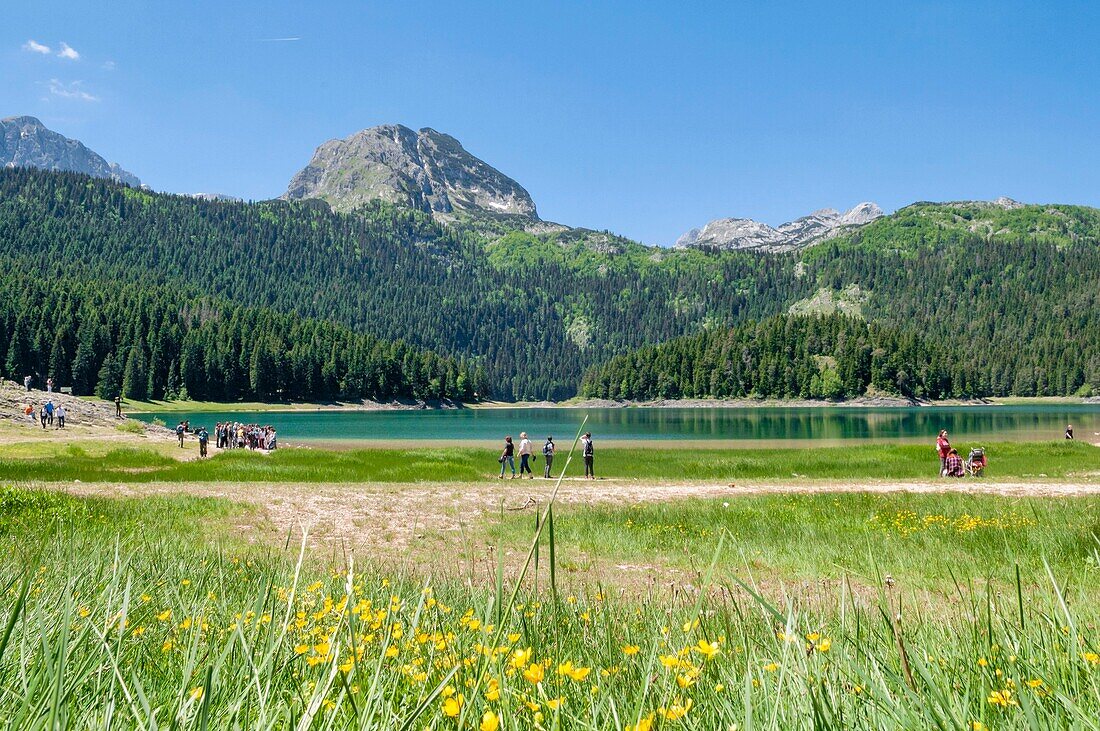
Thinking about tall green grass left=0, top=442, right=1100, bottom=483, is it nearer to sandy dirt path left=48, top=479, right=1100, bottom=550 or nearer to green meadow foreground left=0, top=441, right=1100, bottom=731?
green meadow foreground left=0, top=441, right=1100, bottom=731

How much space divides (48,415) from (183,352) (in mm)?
114818

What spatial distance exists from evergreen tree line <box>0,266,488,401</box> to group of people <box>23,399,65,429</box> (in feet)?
310

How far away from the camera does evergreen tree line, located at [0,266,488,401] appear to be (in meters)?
143

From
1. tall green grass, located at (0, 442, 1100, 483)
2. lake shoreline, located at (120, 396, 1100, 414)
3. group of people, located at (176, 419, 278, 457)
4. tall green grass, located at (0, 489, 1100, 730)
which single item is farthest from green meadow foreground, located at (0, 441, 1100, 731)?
lake shoreline, located at (120, 396, 1100, 414)

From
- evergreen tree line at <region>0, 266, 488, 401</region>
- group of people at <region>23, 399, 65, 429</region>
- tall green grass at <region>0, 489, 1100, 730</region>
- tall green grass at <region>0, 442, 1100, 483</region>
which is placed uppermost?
evergreen tree line at <region>0, 266, 488, 401</region>

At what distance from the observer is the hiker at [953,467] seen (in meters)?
31.8

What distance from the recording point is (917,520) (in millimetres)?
17391

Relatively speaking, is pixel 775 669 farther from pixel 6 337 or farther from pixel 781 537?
pixel 6 337

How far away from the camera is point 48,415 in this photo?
52969 mm

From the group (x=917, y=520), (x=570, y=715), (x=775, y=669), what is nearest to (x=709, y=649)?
(x=570, y=715)

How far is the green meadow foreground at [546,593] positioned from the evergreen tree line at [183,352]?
397ft

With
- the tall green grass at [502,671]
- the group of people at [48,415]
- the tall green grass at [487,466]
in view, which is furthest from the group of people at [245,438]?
the tall green grass at [502,671]

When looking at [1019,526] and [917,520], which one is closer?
[1019,526]

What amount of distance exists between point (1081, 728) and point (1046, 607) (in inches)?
122
